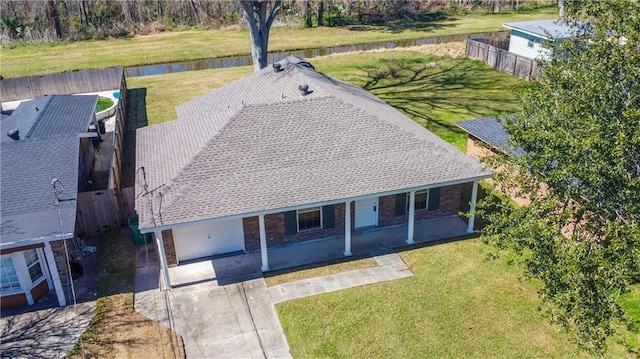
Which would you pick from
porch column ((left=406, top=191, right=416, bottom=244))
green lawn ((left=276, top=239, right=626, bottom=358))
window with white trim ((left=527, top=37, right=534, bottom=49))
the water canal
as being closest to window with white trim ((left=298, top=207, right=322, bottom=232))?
porch column ((left=406, top=191, right=416, bottom=244))

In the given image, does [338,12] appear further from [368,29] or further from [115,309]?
[115,309]

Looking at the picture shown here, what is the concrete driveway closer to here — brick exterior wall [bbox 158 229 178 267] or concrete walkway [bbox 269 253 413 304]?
brick exterior wall [bbox 158 229 178 267]

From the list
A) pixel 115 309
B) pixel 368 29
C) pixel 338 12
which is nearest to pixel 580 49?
pixel 115 309

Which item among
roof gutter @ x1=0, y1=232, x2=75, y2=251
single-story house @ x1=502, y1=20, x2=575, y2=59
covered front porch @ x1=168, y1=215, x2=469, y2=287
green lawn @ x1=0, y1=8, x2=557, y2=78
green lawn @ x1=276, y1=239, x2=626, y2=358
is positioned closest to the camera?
green lawn @ x1=276, y1=239, x2=626, y2=358

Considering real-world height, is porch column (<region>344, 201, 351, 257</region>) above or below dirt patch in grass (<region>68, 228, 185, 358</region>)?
above

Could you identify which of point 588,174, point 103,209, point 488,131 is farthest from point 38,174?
point 488,131

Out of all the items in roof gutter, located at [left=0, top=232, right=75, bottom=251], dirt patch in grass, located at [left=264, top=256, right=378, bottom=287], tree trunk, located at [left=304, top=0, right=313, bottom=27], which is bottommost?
A: dirt patch in grass, located at [left=264, top=256, right=378, bottom=287]
